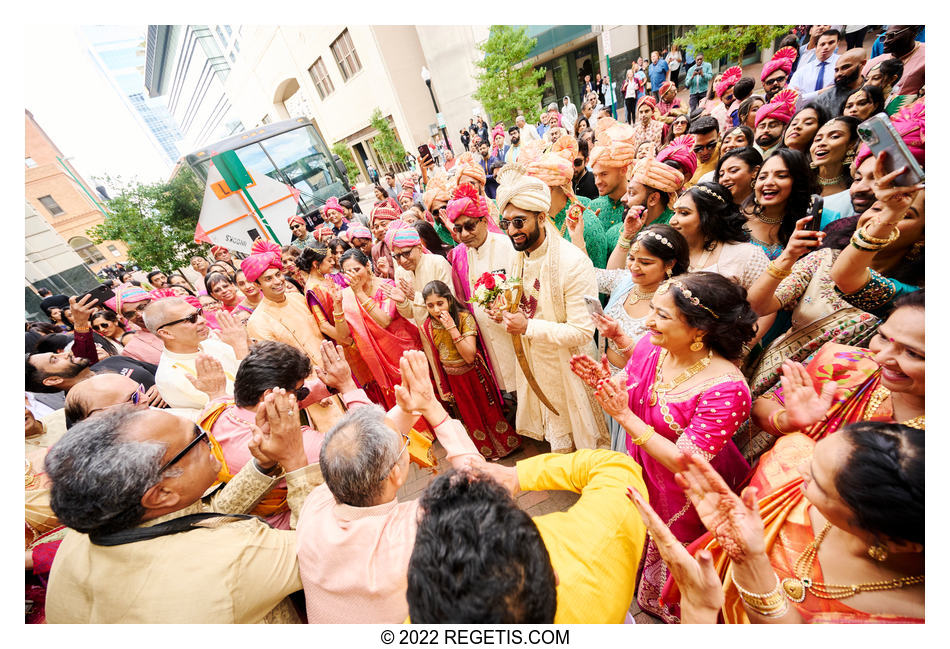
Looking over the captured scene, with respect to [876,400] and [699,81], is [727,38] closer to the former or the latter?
[699,81]

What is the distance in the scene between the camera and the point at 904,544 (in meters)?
0.86

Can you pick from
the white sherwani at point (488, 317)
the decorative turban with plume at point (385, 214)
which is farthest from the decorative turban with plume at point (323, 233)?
the white sherwani at point (488, 317)

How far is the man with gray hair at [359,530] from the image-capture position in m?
1.11

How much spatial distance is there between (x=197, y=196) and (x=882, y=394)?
16.9m

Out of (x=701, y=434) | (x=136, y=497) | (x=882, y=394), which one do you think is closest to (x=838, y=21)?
(x=882, y=394)

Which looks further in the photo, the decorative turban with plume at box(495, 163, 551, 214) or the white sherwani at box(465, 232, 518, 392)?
the white sherwani at box(465, 232, 518, 392)

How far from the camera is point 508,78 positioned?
15.2m

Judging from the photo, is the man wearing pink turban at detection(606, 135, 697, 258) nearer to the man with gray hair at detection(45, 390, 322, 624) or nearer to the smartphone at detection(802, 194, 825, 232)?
the smartphone at detection(802, 194, 825, 232)

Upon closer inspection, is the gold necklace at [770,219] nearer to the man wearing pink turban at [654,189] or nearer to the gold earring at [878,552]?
the man wearing pink turban at [654,189]

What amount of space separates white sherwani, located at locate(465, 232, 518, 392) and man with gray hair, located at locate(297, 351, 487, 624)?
5.31 ft

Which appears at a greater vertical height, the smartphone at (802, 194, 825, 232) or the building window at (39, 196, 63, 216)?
the building window at (39, 196, 63, 216)

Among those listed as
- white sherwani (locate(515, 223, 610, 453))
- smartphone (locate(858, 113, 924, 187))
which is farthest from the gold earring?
white sherwani (locate(515, 223, 610, 453))

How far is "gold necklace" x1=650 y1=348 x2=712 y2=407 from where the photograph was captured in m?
1.61

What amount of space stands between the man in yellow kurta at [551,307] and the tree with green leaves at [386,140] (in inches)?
847
